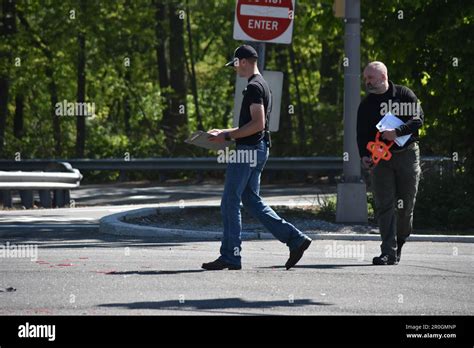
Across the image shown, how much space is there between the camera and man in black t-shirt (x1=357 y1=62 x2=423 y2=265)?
11.9 m

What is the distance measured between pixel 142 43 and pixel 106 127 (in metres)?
10.0

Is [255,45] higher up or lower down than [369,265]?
higher up

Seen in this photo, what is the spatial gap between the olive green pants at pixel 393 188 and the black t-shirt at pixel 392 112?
14 centimetres

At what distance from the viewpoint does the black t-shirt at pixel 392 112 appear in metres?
11.9

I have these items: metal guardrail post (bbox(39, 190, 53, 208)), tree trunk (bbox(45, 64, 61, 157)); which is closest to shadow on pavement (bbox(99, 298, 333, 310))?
metal guardrail post (bbox(39, 190, 53, 208))

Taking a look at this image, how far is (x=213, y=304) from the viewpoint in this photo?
9164 millimetres

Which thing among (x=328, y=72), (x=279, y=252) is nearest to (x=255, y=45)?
(x=279, y=252)

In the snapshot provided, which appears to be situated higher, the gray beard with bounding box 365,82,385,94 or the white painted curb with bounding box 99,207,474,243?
the gray beard with bounding box 365,82,385,94

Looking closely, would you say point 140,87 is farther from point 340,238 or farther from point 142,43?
point 340,238
